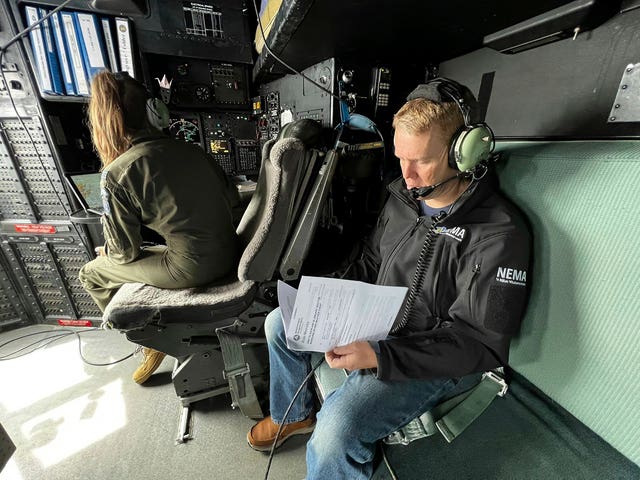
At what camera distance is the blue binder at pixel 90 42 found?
1.49 metres

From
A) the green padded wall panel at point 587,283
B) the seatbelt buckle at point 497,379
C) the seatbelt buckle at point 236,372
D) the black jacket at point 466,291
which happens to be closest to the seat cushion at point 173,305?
the seatbelt buckle at point 236,372

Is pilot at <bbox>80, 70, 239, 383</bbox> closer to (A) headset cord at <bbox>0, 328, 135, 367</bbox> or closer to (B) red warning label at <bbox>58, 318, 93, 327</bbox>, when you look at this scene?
(A) headset cord at <bbox>0, 328, 135, 367</bbox>

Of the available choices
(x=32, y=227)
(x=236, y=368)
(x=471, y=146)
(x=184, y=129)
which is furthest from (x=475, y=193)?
(x=32, y=227)

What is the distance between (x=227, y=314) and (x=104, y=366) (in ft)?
3.40

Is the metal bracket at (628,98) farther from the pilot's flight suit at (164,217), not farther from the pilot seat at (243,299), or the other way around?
the pilot's flight suit at (164,217)

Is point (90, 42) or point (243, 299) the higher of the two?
point (90, 42)

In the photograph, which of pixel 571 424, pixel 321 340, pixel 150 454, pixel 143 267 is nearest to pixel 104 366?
pixel 150 454

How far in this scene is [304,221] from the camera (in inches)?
40.3

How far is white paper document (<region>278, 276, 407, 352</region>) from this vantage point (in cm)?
65

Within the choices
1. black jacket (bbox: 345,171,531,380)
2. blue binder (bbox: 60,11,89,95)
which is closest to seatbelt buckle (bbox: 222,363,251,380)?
black jacket (bbox: 345,171,531,380)

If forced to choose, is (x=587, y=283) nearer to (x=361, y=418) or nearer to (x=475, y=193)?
(x=475, y=193)

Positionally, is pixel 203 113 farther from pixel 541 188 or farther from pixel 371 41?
pixel 541 188

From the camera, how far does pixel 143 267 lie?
1.16 meters

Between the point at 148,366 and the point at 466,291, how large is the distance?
1.56 meters
